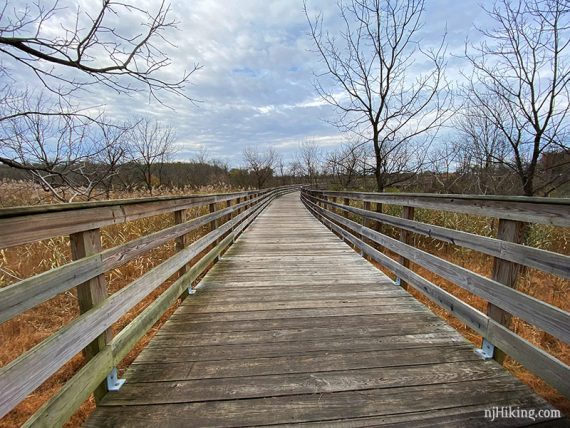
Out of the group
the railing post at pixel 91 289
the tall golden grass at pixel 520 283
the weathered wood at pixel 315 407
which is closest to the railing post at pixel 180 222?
the railing post at pixel 91 289

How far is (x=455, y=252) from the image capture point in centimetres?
673

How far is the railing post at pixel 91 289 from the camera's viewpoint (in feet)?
5.31

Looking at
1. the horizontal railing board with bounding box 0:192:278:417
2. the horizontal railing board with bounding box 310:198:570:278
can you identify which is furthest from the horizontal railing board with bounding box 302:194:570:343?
the horizontal railing board with bounding box 0:192:278:417

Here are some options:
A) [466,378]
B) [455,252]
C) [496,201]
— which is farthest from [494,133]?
[466,378]

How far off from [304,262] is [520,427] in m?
3.38

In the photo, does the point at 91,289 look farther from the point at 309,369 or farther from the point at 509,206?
the point at 509,206

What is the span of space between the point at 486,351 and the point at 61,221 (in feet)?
9.19

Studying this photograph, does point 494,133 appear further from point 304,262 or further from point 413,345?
point 413,345

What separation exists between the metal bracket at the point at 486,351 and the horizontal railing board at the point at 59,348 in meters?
2.52

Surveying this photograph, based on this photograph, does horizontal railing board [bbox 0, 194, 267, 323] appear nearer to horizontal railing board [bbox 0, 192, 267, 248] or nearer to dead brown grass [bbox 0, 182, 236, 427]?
horizontal railing board [bbox 0, 192, 267, 248]

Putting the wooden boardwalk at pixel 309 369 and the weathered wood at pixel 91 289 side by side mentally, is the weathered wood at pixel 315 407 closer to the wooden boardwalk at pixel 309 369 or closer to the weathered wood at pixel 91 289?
the wooden boardwalk at pixel 309 369

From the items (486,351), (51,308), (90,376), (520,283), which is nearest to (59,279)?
(90,376)

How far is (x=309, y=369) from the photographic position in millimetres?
1990

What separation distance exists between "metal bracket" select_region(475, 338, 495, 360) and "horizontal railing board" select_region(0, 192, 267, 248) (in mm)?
2705
